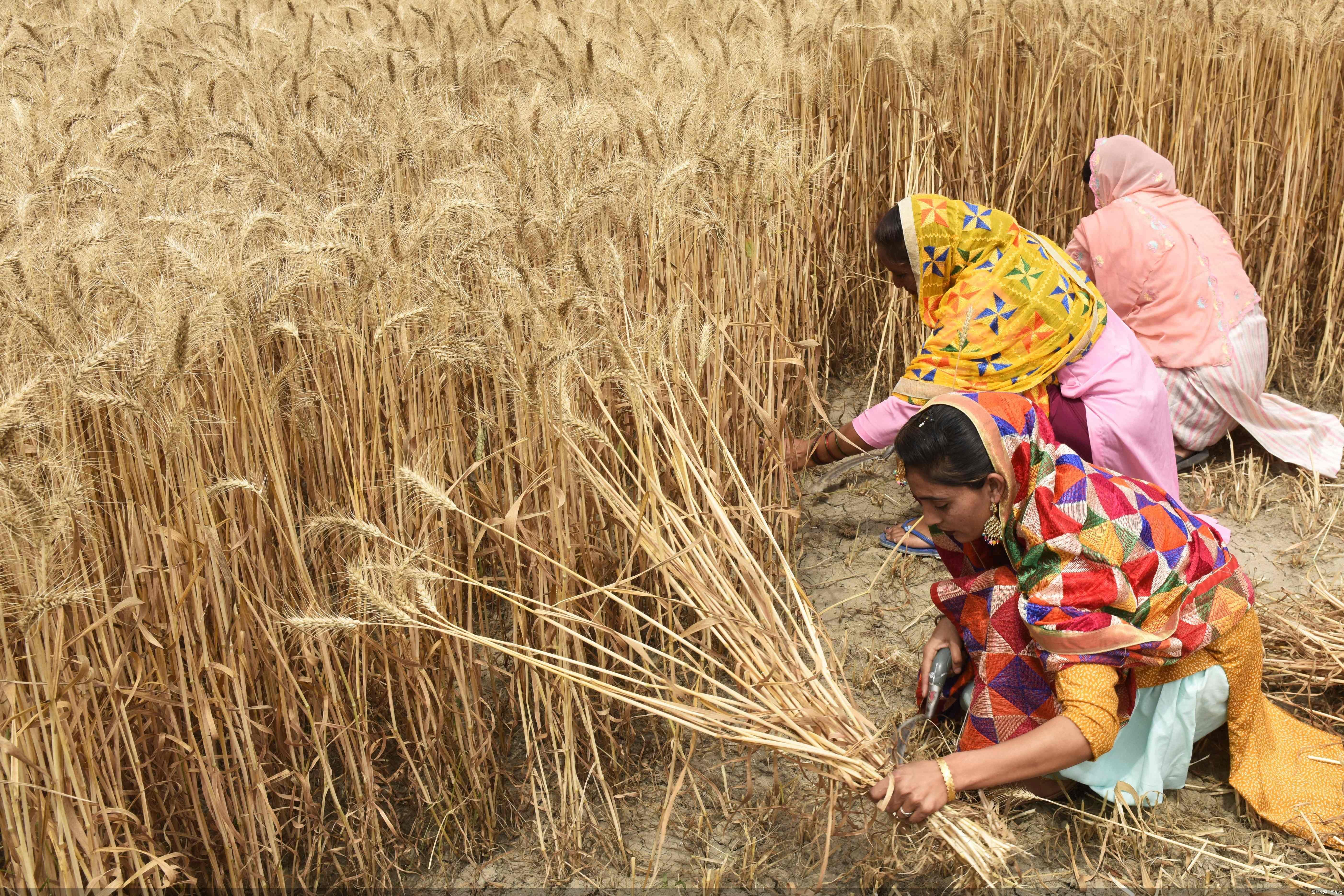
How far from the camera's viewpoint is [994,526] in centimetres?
167

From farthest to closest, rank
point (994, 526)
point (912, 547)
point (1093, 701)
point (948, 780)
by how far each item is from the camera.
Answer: point (912, 547)
point (994, 526)
point (1093, 701)
point (948, 780)

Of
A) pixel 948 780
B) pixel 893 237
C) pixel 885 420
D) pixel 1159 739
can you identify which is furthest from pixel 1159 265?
pixel 948 780

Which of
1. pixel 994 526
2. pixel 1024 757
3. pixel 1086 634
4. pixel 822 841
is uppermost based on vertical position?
pixel 994 526

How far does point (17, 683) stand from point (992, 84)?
3.14 meters

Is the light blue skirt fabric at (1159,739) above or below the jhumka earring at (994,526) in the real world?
below

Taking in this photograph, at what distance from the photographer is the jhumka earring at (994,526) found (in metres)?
1.66

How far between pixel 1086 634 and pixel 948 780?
0.34 metres

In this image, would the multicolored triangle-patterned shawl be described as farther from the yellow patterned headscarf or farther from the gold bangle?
the yellow patterned headscarf

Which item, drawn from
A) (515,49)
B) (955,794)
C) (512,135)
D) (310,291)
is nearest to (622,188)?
(512,135)

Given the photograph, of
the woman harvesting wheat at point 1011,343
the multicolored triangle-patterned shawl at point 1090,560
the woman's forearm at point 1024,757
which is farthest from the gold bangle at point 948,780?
the woman harvesting wheat at point 1011,343

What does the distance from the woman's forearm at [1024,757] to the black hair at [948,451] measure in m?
0.38

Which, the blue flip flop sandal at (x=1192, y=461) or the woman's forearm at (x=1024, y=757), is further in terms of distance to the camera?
the blue flip flop sandal at (x=1192, y=461)

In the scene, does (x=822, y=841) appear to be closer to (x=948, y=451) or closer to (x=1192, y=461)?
(x=948, y=451)

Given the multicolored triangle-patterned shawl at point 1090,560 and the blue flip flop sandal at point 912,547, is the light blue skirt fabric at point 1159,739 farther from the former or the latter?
the blue flip flop sandal at point 912,547
